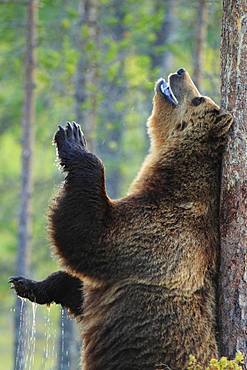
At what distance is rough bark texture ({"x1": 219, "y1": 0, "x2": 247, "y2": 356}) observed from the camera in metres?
6.01

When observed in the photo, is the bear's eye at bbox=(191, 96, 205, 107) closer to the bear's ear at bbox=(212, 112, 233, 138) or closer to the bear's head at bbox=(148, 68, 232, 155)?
the bear's head at bbox=(148, 68, 232, 155)

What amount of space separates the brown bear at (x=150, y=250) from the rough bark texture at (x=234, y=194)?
10 centimetres

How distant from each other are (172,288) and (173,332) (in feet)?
0.90

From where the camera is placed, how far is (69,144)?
6.67 meters

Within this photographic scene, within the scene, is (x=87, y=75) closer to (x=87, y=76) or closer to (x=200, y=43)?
(x=87, y=76)

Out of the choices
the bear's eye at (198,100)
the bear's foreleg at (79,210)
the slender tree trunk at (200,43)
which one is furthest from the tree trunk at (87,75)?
the bear's foreleg at (79,210)

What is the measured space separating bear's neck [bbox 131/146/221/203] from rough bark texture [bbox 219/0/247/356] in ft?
0.52

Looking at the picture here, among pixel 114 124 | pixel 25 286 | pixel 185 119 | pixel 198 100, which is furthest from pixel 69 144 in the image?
pixel 114 124

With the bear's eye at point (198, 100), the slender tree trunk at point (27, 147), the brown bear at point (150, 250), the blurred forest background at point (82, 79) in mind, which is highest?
the blurred forest background at point (82, 79)

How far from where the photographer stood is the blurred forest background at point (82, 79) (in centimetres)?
Answer: 1384

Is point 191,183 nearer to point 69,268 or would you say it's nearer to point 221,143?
point 221,143

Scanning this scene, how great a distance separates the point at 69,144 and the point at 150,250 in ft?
3.54

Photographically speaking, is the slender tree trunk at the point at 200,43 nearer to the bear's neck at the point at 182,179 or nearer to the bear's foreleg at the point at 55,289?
the bear's foreleg at the point at 55,289

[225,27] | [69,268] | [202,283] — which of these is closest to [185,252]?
[202,283]
